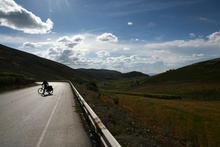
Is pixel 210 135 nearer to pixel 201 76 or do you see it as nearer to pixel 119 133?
pixel 119 133

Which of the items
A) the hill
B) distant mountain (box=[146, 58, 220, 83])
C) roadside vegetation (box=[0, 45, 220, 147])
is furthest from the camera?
distant mountain (box=[146, 58, 220, 83])

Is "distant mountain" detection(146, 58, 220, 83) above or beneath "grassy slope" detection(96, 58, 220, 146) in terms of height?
above

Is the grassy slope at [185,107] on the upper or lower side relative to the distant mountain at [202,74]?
lower

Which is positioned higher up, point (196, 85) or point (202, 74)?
point (202, 74)

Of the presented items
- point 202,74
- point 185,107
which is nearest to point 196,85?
point 202,74

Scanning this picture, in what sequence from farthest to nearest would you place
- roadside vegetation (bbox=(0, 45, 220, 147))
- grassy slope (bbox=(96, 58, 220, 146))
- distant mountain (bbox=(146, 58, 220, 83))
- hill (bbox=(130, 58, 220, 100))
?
distant mountain (bbox=(146, 58, 220, 83)) → hill (bbox=(130, 58, 220, 100)) → grassy slope (bbox=(96, 58, 220, 146)) → roadside vegetation (bbox=(0, 45, 220, 147))

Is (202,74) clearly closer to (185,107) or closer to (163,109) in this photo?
(185,107)

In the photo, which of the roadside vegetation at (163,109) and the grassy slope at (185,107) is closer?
the roadside vegetation at (163,109)

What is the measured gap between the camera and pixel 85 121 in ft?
40.8

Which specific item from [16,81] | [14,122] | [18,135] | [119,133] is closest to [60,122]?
[14,122]

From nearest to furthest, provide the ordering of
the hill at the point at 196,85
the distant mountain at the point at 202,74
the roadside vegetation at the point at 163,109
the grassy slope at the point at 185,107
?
the roadside vegetation at the point at 163,109
the grassy slope at the point at 185,107
the hill at the point at 196,85
the distant mountain at the point at 202,74

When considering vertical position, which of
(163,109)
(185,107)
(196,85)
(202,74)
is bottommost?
(185,107)

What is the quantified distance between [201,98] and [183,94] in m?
7.46

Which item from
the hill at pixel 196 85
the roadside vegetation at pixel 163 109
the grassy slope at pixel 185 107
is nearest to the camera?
the roadside vegetation at pixel 163 109
